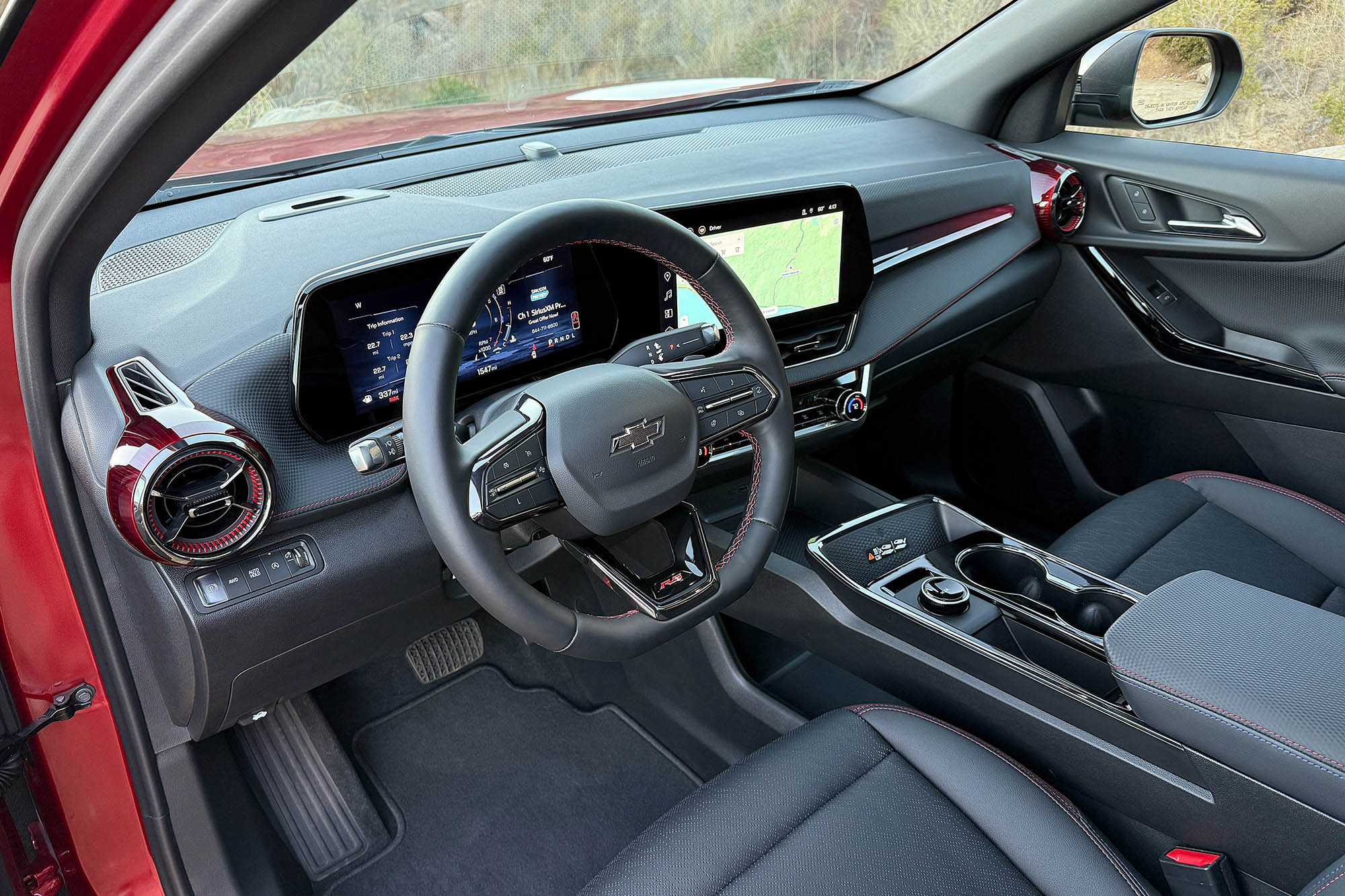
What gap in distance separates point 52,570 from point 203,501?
1.27 feet

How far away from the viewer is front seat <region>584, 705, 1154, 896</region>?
1.12 meters

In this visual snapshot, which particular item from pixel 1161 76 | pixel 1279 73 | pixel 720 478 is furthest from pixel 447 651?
pixel 1279 73

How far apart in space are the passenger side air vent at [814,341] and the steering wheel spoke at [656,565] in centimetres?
65

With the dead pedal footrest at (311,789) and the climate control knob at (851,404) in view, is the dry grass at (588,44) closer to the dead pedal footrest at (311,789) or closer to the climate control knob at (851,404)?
the climate control knob at (851,404)

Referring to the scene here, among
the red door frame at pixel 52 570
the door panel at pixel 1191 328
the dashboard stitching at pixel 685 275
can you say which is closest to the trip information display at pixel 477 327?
the dashboard stitching at pixel 685 275

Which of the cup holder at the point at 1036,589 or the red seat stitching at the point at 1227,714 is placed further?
the cup holder at the point at 1036,589

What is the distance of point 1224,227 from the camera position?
2076mm

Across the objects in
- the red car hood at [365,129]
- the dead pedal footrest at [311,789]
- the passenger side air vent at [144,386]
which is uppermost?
the red car hood at [365,129]

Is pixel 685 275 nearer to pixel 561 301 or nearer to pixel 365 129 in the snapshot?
pixel 561 301

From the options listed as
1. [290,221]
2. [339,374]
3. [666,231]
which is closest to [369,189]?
[290,221]

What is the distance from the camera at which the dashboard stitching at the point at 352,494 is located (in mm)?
1224

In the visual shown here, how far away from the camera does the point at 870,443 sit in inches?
102

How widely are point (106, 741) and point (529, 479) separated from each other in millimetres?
862

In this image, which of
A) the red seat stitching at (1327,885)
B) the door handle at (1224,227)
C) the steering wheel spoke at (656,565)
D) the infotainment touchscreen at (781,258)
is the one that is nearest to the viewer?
the red seat stitching at (1327,885)
